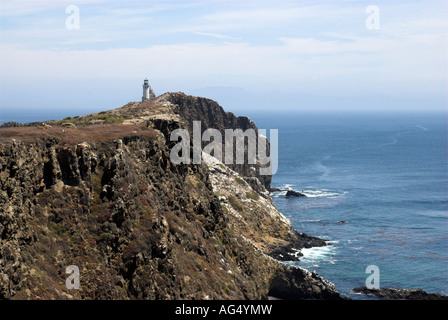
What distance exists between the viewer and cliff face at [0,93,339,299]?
4166 cm

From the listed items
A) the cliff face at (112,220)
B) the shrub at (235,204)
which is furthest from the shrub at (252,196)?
the cliff face at (112,220)

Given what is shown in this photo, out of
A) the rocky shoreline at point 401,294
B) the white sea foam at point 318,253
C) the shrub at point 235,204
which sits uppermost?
the shrub at point 235,204

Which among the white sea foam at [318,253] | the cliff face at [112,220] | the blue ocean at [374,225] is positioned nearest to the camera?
the cliff face at [112,220]

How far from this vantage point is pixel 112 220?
49750mm

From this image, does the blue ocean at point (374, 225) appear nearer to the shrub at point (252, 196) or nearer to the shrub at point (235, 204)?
the shrub at point (252, 196)

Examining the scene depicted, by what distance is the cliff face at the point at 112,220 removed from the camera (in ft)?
137

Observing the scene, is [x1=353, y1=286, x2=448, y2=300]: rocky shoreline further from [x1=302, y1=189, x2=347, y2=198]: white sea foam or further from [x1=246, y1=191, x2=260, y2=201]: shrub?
[x1=302, y1=189, x2=347, y2=198]: white sea foam

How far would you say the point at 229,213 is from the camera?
339 ft

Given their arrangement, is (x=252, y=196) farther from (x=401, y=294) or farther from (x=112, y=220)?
(x=112, y=220)

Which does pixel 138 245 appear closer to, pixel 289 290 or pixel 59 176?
pixel 59 176

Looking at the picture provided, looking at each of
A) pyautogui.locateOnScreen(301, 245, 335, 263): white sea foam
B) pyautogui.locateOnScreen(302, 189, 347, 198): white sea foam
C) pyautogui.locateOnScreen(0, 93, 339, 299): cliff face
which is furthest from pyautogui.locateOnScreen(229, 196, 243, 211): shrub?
pyautogui.locateOnScreen(302, 189, 347, 198): white sea foam

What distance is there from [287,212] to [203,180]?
67.8 metres

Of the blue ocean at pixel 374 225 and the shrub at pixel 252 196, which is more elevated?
the shrub at pixel 252 196
